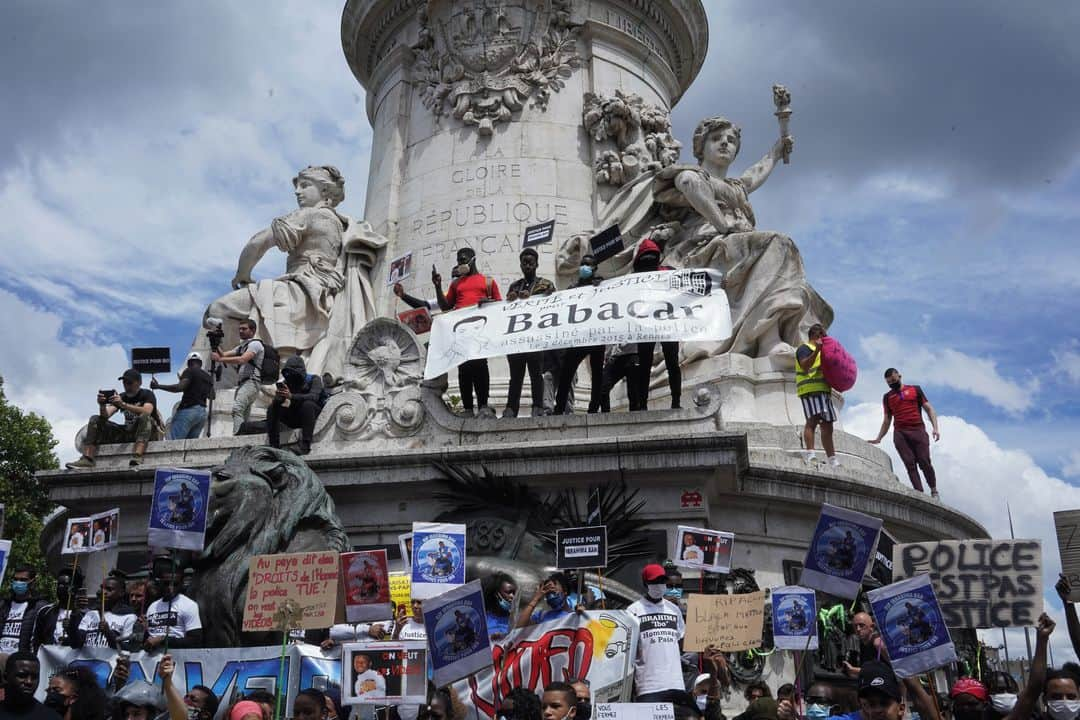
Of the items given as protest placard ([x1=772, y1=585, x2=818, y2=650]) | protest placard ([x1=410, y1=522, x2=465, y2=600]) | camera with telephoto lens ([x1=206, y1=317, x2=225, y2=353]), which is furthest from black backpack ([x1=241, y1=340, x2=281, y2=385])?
protest placard ([x1=772, y1=585, x2=818, y2=650])

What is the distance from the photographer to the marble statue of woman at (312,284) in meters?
18.9

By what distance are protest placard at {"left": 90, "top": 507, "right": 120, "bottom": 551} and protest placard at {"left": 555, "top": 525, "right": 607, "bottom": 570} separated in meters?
4.52

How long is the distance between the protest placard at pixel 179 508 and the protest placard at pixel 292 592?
4.92ft

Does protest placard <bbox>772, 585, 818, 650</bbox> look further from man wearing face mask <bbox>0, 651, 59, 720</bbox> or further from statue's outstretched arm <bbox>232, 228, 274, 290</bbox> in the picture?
statue's outstretched arm <bbox>232, 228, 274, 290</bbox>

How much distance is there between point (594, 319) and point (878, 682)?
7.79 metres

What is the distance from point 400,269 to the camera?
58.2ft

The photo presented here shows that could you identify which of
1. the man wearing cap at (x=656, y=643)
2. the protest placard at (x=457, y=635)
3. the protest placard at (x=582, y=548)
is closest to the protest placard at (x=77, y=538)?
the protest placard at (x=582, y=548)

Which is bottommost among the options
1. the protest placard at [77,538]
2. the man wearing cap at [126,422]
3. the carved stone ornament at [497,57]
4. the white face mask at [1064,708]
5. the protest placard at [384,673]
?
the white face mask at [1064,708]

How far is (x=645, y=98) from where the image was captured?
21047mm

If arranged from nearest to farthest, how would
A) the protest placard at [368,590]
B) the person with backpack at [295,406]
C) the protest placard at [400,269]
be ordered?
the protest placard at [368,590]
the person with backpack at [295,406]
the protest placard at [400,269]

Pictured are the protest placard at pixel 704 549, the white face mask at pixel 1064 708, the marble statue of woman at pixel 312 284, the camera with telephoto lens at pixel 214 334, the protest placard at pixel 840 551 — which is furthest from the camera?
the marble statue of woman at pixel 312 284

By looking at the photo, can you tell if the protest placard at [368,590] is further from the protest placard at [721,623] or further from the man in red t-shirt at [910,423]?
the man in red t-shirt at [910,423]

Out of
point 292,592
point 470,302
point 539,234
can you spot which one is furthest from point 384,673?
point 539,234

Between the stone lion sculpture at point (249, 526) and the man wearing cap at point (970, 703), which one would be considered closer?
the man wearing cap at point (970, 703)
